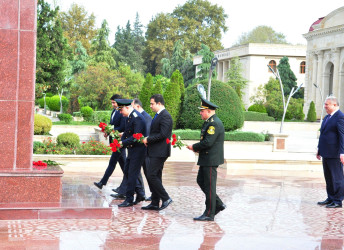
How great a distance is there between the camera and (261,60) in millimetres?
63812

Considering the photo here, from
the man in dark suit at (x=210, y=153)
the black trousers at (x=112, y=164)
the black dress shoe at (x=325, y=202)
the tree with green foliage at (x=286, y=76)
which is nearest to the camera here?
the man in dark suit at (x=210, y=153)

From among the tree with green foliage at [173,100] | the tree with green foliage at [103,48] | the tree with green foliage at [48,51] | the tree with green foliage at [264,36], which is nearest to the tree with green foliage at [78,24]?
the tree with green foliage at [103,48]

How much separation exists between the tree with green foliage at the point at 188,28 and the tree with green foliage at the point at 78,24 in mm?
9590

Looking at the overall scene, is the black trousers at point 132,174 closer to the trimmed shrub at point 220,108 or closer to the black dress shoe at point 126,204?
the black dress shoe at point 126,204

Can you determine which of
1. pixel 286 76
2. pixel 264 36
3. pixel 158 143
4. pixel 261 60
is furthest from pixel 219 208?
pixel 264 36

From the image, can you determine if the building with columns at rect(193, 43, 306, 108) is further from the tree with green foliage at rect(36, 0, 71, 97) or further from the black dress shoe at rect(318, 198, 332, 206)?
the black dress shoe at rect(318, 198, 332, 206)

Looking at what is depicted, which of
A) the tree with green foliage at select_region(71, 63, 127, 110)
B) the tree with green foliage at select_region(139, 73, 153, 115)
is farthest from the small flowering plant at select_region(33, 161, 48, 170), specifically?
the tree with green foliage at select_region(71, 63, 127, 110)

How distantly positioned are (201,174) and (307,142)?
77.2ft

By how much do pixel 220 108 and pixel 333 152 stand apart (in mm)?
11759

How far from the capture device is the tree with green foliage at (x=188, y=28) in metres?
77.2

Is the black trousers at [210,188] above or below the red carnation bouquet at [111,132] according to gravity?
below

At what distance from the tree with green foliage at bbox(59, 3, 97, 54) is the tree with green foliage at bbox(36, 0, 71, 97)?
41030mm

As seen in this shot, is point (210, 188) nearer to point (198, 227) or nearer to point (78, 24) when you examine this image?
point (198, 227)

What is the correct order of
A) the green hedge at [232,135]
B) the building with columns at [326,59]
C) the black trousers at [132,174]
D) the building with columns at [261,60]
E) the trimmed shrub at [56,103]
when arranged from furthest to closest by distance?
the building with columns at [261,60] < the building with columns at [326,59] < the trimmed shrub at [56,103] < the green hedge at [232,135] < the black trousers at [132,174]
